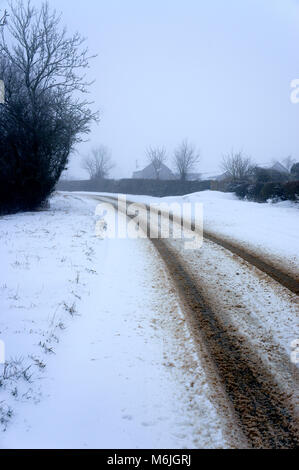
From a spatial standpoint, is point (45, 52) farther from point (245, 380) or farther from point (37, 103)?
point (245, 380)

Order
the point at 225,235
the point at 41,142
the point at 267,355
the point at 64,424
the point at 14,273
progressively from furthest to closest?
the point at 41,142 → the point at 225,235 → the point at 14,273 → the point at 267,355 → the point at 64,424

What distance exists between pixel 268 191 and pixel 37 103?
16.1 metres

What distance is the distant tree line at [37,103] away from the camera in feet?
44.4

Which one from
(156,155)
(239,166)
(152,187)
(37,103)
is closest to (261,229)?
(37,103)

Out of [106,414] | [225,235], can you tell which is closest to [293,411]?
[106,414]

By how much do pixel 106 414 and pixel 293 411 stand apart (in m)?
1.81

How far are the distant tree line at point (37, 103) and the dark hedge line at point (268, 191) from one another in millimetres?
12904

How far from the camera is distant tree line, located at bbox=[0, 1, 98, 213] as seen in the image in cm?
1354

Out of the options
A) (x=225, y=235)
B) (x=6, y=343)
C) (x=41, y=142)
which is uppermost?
(x=41, y=142)

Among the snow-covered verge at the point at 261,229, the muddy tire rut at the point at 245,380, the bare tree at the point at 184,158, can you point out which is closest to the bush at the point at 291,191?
the snow-covered verge at the point at 261,229

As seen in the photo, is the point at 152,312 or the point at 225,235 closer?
the point at 152,312

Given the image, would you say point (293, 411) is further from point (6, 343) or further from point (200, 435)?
point (6, 343)

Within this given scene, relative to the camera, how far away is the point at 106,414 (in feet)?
7.68

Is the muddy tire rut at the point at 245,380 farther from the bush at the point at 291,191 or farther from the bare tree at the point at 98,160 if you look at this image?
the bare tree at the point at 98,160
